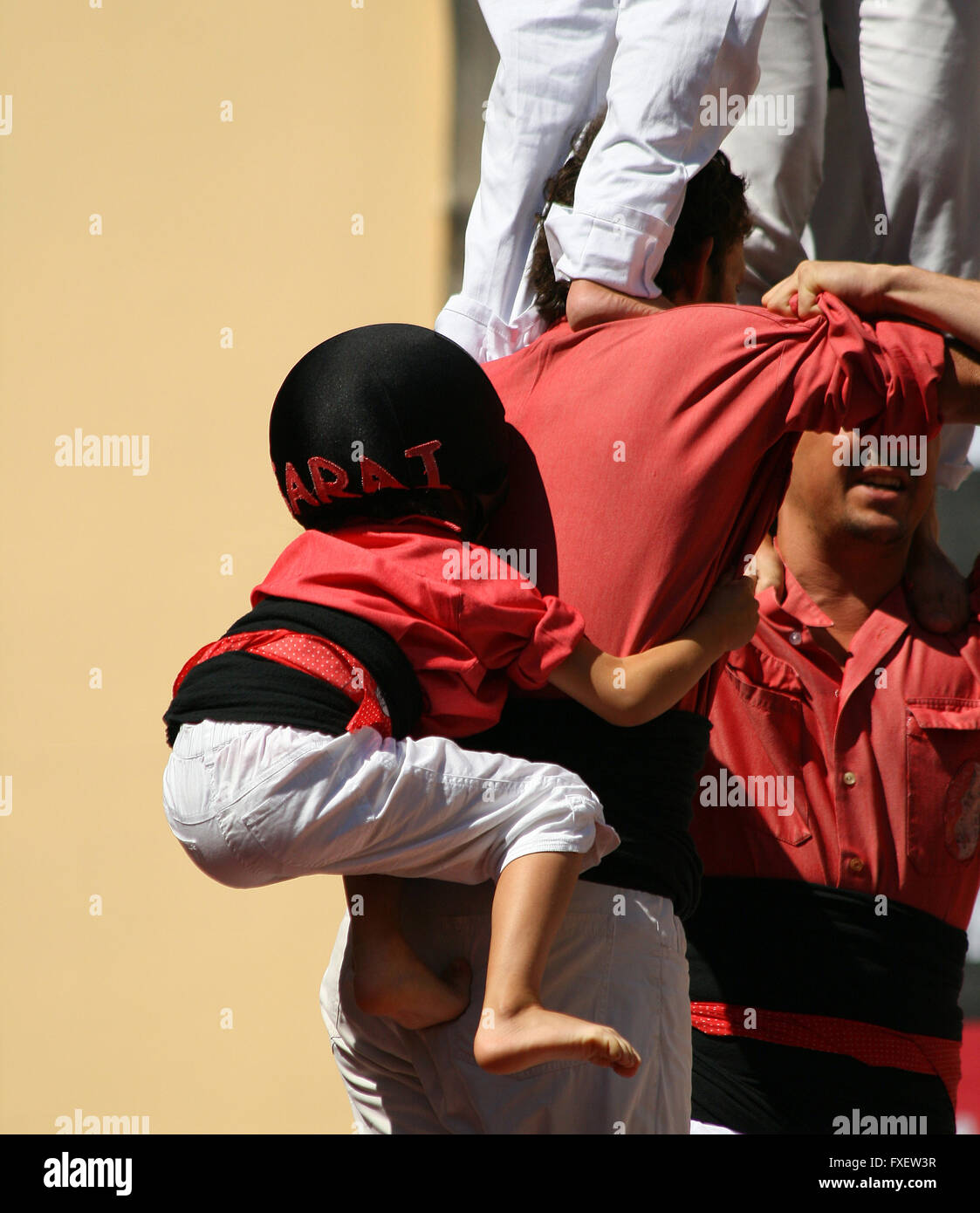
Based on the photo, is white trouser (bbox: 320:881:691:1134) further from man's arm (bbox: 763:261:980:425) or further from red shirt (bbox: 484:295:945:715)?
man's arm (bbox: 763:261:980:425)

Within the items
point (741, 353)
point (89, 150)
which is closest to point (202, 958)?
point (89, 150)

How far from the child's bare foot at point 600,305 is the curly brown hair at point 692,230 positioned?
10 cm

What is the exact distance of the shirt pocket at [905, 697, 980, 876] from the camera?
2297mm

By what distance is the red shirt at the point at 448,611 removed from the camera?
1.42 m

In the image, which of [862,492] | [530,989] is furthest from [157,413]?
[530,989]

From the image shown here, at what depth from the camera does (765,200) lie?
256 centimetres

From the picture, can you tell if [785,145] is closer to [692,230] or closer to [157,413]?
[692,230]

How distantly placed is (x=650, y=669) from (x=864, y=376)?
1.41ft

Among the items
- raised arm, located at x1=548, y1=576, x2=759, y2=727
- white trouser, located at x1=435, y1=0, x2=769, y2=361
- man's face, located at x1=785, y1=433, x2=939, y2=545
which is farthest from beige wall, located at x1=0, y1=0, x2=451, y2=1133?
raised arm, located at x1=548, y1=576, x2=759, y2=727

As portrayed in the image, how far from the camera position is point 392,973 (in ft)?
4.68

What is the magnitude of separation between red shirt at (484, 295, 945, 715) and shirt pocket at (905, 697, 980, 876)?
2.62 ft

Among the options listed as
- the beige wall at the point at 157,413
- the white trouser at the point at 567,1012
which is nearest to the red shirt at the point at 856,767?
the white trouser at the point at 567,1012

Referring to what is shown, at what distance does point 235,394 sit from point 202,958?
1.25 m

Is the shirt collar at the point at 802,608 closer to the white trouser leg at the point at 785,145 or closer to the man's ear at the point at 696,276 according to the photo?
the white trouser leg at the point at 785,145
